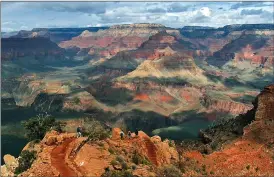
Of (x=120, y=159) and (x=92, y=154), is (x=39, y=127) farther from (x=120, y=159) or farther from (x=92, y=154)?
(x=120, y=159)

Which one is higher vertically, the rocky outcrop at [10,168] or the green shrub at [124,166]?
the green shrub at [124,166]

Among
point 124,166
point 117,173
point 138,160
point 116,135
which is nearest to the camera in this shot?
point 117,173

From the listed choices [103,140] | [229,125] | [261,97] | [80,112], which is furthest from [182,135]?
[103,140]

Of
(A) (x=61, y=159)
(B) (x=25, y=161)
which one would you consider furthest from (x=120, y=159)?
(B) (x=25, y=161)

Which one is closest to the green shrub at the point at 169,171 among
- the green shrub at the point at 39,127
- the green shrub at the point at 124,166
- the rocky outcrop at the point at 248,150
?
the green shrub at the point at 124,166

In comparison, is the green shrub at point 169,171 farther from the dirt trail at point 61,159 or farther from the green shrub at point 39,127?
the green shrub at point 39,127

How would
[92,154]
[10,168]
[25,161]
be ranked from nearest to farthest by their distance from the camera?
1. [92,154]
2. [25,161]
3. [10,168]
